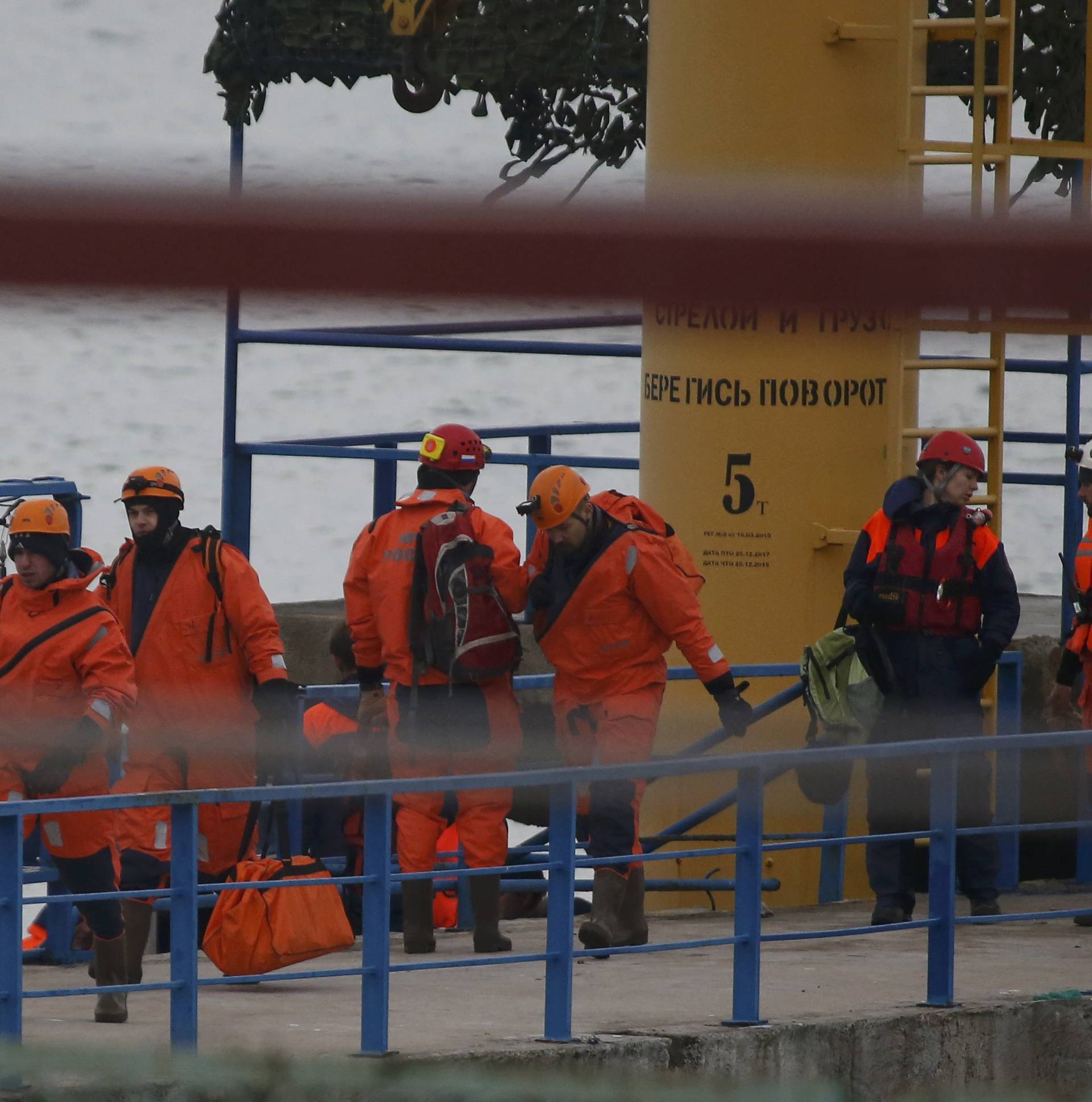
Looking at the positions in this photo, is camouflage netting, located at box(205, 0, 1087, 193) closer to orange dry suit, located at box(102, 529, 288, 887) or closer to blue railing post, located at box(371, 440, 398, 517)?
blue railing post, located at box(371, 440, 398, 517)

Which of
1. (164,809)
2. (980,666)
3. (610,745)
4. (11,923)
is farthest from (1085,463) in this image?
(11,923)

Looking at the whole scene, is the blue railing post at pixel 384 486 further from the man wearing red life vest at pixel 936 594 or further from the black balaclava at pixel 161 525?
the black balaclava at pixel 161 525

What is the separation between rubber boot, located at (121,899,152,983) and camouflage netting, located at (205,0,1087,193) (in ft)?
13.0

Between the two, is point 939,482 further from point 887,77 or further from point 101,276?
point 101,276

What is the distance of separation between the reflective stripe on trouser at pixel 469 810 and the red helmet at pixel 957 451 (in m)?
1.53

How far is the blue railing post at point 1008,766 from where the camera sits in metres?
8.40

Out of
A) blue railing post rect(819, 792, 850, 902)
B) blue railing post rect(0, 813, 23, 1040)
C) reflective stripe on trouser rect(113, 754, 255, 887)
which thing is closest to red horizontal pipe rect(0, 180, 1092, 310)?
blue railing post rect(0, 813, 23, 1040)

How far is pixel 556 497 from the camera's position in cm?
668

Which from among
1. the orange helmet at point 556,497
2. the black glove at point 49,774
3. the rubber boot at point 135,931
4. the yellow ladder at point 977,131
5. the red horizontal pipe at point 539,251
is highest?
the yellow ladder at point 977,131

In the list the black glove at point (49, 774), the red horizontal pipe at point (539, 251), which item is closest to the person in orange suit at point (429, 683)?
the black glove at point (49, 774)

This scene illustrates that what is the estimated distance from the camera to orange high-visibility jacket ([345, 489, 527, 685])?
6859 millimetres

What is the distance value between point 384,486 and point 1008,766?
3.92 meters

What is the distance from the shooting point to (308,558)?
3.78 meters

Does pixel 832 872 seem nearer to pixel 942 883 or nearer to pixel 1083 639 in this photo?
pixel 1083 639
